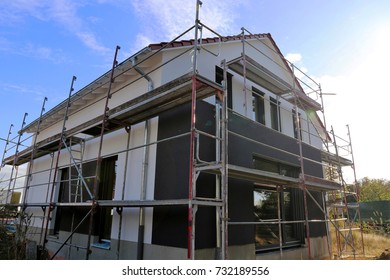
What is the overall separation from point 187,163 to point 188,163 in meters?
0.03

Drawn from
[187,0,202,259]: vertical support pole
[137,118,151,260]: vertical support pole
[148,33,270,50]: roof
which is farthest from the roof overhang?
[137,118,151,260]: vertical support pole

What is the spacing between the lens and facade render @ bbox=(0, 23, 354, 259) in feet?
16.5

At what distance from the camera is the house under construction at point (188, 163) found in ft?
16.5

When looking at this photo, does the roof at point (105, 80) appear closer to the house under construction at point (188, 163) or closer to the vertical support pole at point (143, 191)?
the house under construction at point (188, 163)

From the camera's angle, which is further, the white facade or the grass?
the grass

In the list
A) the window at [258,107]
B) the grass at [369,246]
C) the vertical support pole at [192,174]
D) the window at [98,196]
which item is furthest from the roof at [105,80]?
the grass at [369,246]

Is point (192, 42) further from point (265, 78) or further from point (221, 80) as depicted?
point (265, 78)

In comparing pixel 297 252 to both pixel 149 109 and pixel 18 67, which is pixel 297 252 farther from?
pixel 18 67

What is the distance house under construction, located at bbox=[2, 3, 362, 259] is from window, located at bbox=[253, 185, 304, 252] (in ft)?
0.11

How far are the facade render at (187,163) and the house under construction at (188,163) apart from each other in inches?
1.1

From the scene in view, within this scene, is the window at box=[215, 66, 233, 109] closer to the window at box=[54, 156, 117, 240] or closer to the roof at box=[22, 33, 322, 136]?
the roof at box=[22, 33, 322, 136]

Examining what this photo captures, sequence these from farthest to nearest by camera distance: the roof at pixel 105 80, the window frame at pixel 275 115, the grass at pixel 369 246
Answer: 1. the grass at pixel 369 246
2. the window frame at pixel 275 115
3. the roof at pixel 105 80

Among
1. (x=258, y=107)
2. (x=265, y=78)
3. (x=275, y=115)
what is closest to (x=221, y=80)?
(x=265, y=78)

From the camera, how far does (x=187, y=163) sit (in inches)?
205
